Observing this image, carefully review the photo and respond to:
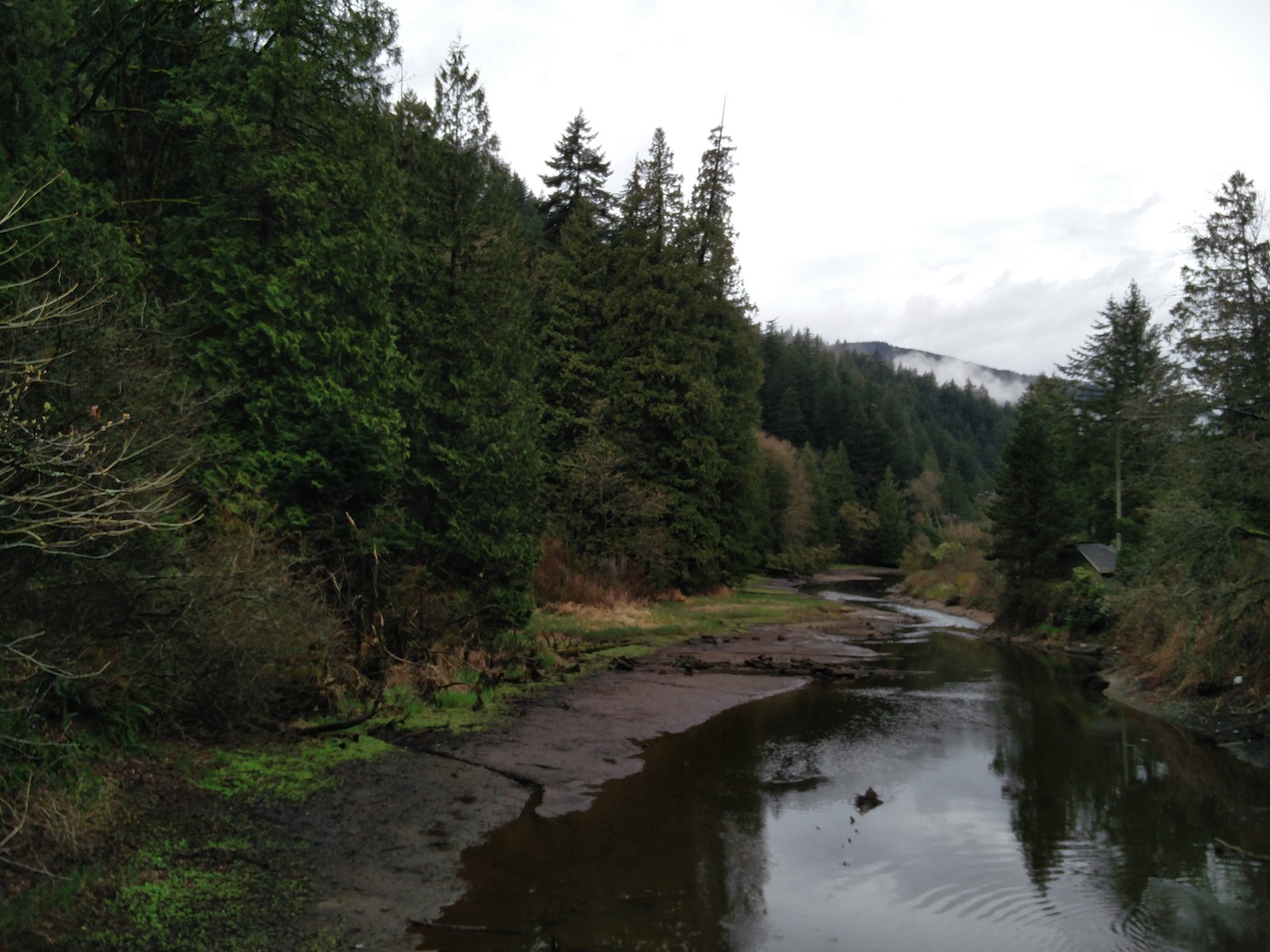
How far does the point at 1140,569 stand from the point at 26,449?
22303 mm

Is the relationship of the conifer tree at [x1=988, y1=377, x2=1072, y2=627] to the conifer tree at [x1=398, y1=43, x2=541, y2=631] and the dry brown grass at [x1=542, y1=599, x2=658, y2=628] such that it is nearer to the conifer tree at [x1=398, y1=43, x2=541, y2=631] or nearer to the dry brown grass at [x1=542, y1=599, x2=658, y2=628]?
the dry brown grass at [x1=542, y1=599, x2=658, y2=628]

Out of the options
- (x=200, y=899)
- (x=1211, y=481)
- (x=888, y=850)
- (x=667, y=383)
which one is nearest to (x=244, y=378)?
(x=200, y=899)

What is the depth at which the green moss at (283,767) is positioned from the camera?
30.0 feet

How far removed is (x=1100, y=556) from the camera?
34.1m

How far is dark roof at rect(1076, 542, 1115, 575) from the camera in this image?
32.6 meters

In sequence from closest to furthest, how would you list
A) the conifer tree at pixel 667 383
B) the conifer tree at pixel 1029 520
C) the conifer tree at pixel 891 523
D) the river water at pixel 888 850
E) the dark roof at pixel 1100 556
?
the river water at pixel 888 850 → the dark roof at pixel 1100 556 → the conifer tree at pixel 1029 520 → the conifer tree at pixel 667 383 → the conifer tree at pixel 891 523

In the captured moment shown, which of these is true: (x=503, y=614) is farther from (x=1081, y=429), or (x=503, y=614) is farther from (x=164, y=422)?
(x=1081, y=429)

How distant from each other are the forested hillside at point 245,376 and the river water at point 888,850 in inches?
157

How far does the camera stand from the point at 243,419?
1383cm

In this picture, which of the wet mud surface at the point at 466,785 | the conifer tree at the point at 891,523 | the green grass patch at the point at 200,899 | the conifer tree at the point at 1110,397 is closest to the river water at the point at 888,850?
Result: the wet mud surface at the point at 466,785

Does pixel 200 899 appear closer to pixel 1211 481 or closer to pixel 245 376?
pixel 245 376

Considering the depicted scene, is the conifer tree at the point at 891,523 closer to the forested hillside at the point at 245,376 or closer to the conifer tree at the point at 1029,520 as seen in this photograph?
the conifer tree at the point at 1029,520

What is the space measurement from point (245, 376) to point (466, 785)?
7176mm

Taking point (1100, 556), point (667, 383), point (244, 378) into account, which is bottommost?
point (1100, 556)
